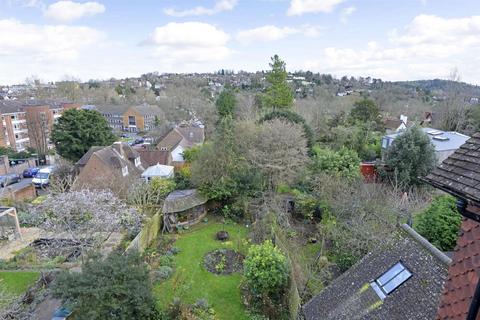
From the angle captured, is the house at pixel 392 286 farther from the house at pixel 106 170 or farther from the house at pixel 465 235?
the house at pixel 106 170

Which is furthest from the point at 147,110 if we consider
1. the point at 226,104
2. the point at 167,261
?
the point at 167,261

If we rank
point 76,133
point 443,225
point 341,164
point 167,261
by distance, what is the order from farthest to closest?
point 76,133
point 341,164
point 167,261
point 443,225

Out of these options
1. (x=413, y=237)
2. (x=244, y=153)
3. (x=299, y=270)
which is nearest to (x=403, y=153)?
(x=244, y=153)

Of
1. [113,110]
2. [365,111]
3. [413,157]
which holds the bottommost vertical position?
[413,157]

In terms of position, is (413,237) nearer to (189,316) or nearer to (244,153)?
(189,316)

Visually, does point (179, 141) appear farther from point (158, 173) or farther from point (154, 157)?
point (158, 173)

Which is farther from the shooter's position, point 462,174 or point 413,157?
point 413,157

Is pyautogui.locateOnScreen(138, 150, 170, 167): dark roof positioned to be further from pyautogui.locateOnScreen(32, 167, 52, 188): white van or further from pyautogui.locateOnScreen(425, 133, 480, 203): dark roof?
pyautogui.locateOnScreen(425, 133, 480, 203): dark roof
